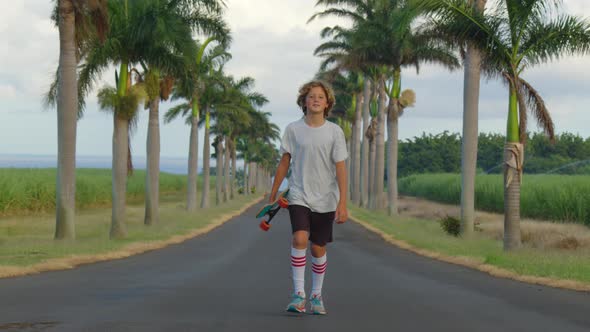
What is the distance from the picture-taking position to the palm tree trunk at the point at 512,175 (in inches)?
681

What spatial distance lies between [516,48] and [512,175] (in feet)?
10.3

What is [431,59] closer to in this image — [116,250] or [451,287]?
[116,250]

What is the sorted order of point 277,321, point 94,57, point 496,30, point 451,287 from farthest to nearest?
point 94,57 → point 496,30 → point 451,287 → point 277,321

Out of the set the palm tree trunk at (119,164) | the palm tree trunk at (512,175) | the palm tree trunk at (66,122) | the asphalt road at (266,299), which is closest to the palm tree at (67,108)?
the palm tree trunk at (66,122)

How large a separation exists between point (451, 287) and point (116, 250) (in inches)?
350

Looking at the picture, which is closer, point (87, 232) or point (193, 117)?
point (87, 232)

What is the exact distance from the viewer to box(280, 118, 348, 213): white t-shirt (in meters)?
6.85

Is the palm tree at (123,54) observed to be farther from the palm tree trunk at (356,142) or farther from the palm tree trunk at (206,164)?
the palm tree trunk at (356,142)

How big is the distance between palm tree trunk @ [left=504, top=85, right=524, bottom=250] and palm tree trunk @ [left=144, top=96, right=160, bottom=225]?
16.7 m

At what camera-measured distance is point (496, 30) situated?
58.0 ft

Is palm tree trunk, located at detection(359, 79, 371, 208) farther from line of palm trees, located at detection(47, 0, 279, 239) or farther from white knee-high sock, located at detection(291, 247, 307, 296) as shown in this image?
white knee-high sock, located at detection(291, 247, 307, 296)

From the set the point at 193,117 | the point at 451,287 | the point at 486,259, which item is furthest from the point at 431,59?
the point at 451,287

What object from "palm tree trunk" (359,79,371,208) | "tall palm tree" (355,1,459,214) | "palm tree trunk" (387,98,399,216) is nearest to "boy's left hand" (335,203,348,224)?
"tall palm tree" (355,1,459,214)

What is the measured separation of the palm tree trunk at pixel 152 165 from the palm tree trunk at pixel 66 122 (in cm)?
1053
